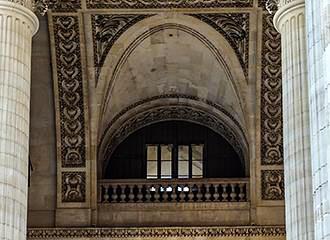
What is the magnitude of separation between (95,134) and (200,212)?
2718mm

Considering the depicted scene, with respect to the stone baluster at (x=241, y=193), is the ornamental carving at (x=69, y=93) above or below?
above

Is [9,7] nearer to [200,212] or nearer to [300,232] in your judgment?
[300,232]

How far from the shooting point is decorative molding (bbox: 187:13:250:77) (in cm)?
2166

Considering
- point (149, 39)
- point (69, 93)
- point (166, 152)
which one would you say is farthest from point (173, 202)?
point (149, 39)

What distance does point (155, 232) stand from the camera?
22.2 m

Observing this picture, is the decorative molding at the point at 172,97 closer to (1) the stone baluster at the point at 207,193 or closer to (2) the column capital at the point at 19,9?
(1) the stone baluster at the point at 207,193

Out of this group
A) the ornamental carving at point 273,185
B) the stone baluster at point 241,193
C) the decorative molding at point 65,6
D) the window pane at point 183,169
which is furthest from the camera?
the window pane at point 183,169

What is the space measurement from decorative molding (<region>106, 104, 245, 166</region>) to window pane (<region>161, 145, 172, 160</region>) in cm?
76

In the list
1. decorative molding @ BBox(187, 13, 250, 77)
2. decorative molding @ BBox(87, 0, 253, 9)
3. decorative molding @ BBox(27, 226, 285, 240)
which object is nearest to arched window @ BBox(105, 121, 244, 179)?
decorative molding @ BBox(27, 226, 285, 240)

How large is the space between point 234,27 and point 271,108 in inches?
77.2

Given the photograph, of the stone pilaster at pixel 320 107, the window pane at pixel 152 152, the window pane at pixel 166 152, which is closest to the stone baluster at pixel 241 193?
the window pane at pixel 166 152

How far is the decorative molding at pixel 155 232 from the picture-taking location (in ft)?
72.2

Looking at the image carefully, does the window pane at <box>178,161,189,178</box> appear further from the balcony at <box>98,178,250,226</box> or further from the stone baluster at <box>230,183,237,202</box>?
the stone baluster at <box>230,183,237,202</box>

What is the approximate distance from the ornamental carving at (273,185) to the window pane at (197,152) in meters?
1.74
